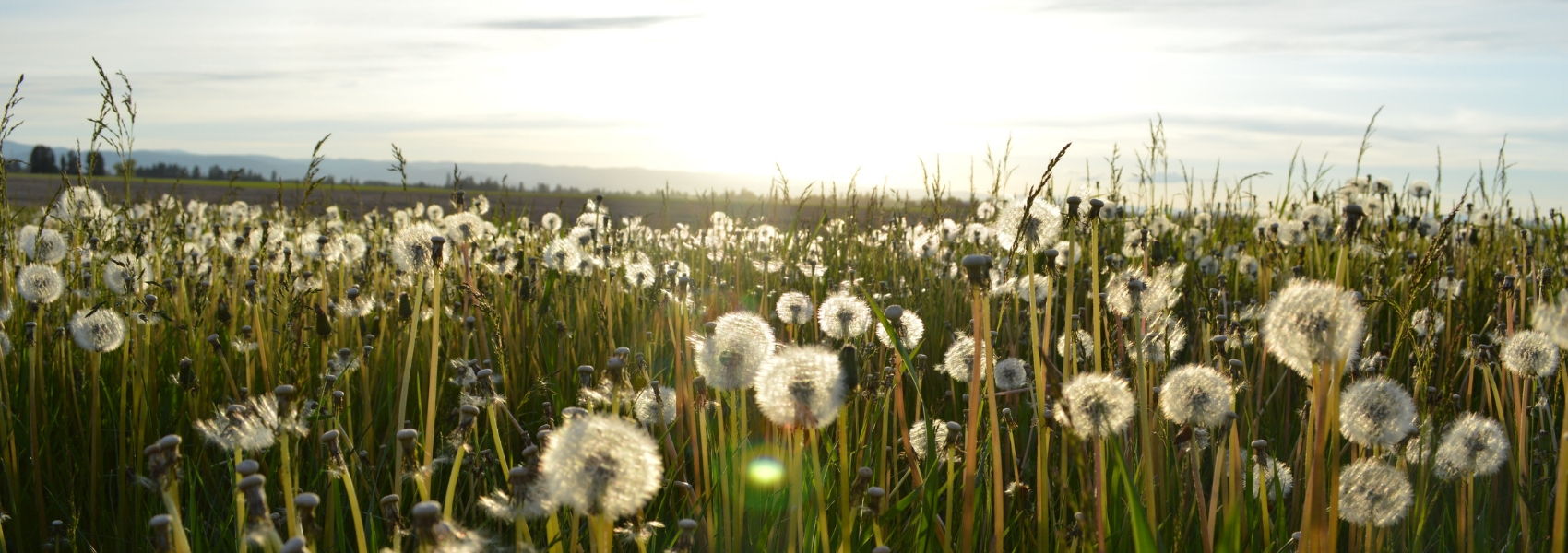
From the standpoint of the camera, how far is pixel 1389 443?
5.85 ft

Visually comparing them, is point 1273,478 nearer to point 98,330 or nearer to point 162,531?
point 162,531

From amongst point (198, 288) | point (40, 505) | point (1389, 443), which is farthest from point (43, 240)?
point (1389, 443)

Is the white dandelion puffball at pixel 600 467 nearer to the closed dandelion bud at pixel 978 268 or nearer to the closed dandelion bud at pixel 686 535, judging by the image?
the closed dandelion bud at pixel 686 535

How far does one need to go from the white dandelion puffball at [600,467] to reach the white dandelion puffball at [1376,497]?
4.14ft

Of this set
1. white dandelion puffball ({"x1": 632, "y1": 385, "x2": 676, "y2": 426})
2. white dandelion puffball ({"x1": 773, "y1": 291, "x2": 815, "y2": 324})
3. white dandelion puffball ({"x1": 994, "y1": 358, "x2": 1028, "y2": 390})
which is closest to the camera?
white dandelion puffball ({"x1": 632, "y1": 385, "x2": 676, "y2": 426})

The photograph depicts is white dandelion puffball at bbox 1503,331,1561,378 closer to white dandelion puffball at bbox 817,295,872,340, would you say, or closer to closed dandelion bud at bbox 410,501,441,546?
white dandelion puffball at bbox 817,295,872,340

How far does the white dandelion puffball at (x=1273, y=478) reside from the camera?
74.2 inches

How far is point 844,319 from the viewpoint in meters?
2.65

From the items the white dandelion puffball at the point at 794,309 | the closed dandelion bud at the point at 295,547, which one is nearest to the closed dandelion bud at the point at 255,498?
the closed dandelion bud at the point at 295,547

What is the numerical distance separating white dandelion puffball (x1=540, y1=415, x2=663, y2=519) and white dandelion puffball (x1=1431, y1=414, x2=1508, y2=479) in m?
1.67

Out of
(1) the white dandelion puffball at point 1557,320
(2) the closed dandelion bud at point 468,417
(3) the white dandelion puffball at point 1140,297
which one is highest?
(1) the white dandelion puffball at point 1557,320

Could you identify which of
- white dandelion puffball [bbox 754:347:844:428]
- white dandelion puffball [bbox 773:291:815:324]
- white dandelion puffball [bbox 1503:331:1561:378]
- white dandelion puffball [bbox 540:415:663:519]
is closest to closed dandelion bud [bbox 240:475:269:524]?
white dandelion puffball [bbox 540:415:663:519]

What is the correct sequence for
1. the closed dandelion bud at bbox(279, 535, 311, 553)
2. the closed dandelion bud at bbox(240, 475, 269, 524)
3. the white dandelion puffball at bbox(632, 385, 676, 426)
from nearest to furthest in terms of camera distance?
the closed dandelion bud at bbox(279, 535, 311, 553) < the closed dandelion bud at bbox(240, 475, 269, 524) < the white dandelion puffball at bbox(632, 385, 676, 426)

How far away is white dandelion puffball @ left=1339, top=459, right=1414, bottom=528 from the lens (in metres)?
1.76
